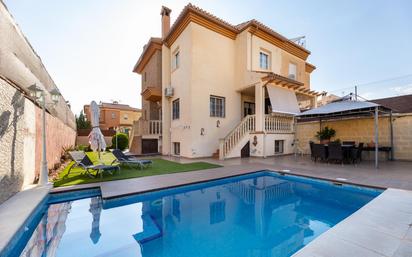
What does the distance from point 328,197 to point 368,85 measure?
19381 mm

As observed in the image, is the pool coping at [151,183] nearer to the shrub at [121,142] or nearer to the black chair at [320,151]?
the black chair at [320,151]

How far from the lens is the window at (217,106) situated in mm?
15379

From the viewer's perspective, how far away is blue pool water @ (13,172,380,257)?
3.62 metres

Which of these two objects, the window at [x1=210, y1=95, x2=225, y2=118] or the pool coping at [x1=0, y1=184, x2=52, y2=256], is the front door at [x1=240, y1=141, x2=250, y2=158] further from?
the pool coping at [x1=0, y1=184, x2=52, y2=256]

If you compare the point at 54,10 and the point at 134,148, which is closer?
the point at 54,10

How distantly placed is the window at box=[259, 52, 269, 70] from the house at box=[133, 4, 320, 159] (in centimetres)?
9

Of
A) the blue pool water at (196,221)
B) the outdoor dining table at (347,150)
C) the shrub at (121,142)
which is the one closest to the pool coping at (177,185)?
the blue pool water at (196,221)

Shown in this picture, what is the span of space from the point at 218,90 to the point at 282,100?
17.9 ft

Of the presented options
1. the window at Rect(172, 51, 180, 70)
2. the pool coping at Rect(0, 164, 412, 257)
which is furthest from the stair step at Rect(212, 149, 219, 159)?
the window at Rect(172, 51, 180, 70)

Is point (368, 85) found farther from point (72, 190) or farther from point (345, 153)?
point (72, 190)

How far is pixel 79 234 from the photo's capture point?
4.22m

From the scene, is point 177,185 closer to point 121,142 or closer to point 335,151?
point 335,151

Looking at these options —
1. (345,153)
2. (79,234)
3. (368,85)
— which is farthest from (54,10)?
(368,85)

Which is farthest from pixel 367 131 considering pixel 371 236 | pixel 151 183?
pixel 151 183
